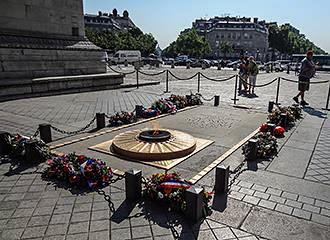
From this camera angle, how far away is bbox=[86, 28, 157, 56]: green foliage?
56.8 meters

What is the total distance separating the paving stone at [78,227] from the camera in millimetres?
3199

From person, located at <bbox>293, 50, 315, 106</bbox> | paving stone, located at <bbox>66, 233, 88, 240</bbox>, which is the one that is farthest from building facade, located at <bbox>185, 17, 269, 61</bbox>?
paving stone, located at <bbox>66, 233, 88, 240</bbox>

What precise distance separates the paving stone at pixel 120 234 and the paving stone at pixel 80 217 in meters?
0.46

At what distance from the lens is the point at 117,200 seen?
3.86 metres

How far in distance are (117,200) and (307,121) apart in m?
7.09

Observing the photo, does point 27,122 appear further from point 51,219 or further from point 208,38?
point 208,38

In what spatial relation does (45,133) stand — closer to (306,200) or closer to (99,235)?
(99,235)

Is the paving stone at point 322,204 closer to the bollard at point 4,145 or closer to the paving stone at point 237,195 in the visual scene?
the paving stone at point 237,195

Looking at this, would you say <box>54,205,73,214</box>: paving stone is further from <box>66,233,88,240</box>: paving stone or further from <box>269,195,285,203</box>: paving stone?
<box>269,195,285,203</box>: paving stone

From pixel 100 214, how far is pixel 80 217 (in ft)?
0.82

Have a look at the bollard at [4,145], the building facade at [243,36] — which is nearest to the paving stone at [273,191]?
the bollard at [4,145]

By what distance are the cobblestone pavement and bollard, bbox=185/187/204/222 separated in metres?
2.33

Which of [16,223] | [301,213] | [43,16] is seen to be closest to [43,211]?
[16,223]

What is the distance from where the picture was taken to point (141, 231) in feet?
10.5
